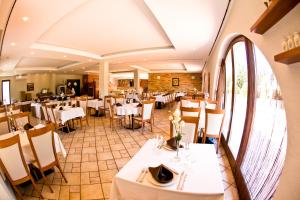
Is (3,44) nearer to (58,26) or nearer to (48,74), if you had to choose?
(58,26)

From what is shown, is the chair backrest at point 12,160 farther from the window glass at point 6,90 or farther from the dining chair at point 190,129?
the window glass at point 6,90

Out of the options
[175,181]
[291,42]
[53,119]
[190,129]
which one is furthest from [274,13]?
[53,119]

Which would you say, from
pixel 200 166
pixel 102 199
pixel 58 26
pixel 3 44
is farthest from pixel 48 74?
pixel 200 166

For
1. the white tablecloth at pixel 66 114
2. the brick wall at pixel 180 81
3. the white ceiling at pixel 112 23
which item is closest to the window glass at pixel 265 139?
the white ceiling at pixel 112 23

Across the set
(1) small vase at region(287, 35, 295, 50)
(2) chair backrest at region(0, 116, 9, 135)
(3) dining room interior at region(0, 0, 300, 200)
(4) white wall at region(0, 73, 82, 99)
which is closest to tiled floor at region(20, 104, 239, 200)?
(3) dining room interior at region(0, 0, 300, 200)

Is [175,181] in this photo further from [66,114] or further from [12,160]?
[66,114]

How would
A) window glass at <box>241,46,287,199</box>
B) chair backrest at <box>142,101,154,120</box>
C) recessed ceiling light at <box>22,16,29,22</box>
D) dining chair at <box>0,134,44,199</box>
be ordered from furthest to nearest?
chair backrest at <box>142,101,154,120</box>
recessed ceiling light at <box>22,16,29,22</box>
dining chair at <box>0,134,44,199</box>
window glass at <box>241,46,287,199</box>

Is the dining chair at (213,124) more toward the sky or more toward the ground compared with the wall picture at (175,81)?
more toward the ground

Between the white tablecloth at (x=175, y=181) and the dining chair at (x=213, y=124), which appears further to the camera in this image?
the dining chair at (x=213, y=124)

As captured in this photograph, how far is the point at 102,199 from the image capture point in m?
2.28

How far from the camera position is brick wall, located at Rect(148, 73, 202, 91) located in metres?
15.4

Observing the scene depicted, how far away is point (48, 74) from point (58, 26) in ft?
39.3

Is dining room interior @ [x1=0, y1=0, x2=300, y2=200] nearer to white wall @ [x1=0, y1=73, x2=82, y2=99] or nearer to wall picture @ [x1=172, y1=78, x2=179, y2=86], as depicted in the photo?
white wall @ [x1=0, y1=73, x2=82, y2=99]

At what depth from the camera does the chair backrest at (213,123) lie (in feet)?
11.7
